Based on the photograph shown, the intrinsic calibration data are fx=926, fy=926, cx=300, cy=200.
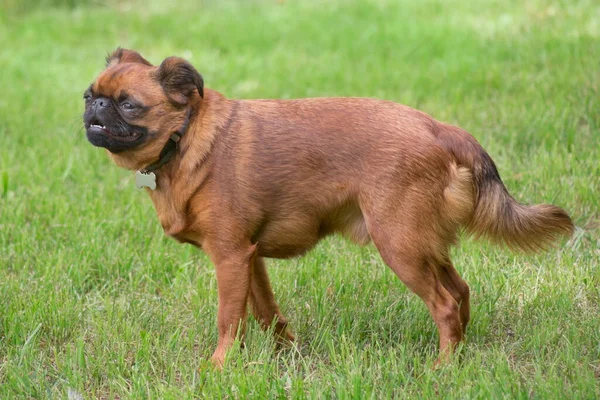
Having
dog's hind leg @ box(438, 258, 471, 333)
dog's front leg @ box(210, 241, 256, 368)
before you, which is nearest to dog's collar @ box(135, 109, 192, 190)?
dog's front leg @ box(210, 241, 256, 368)

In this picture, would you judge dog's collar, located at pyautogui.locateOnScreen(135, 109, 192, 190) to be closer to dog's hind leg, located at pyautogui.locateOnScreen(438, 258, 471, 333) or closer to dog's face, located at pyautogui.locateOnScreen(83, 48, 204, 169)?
dog's face, located at pyautogui.locateOnScreen(83, 48, 204, 169)

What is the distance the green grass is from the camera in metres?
4.08

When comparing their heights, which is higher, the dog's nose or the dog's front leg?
the dog's nose

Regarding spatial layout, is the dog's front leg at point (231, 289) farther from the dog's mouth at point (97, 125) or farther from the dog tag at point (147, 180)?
the dog's mouth at point (97, 125)

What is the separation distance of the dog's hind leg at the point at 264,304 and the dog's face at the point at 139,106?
813 millimetres

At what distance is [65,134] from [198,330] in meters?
3.92

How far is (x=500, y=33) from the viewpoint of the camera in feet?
33.0

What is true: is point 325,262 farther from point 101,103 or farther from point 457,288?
point 101,103

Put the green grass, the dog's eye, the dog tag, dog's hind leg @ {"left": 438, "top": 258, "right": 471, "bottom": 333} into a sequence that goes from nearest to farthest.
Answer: the green grass, the dog's eye, the dog tag, dog's hind leg @ {"left": 438, "top": 258, "right": 471, "bottom": 333}

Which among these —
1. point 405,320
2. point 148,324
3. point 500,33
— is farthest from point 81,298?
point 500,33

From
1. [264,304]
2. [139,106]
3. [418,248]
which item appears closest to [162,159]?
[139,106]

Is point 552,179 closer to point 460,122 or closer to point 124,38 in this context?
point 460,122

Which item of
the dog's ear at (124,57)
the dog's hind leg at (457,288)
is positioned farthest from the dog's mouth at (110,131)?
the dog's hind leg at (457,288)

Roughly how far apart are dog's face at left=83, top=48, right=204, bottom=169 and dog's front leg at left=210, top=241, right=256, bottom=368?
1.97 ft
